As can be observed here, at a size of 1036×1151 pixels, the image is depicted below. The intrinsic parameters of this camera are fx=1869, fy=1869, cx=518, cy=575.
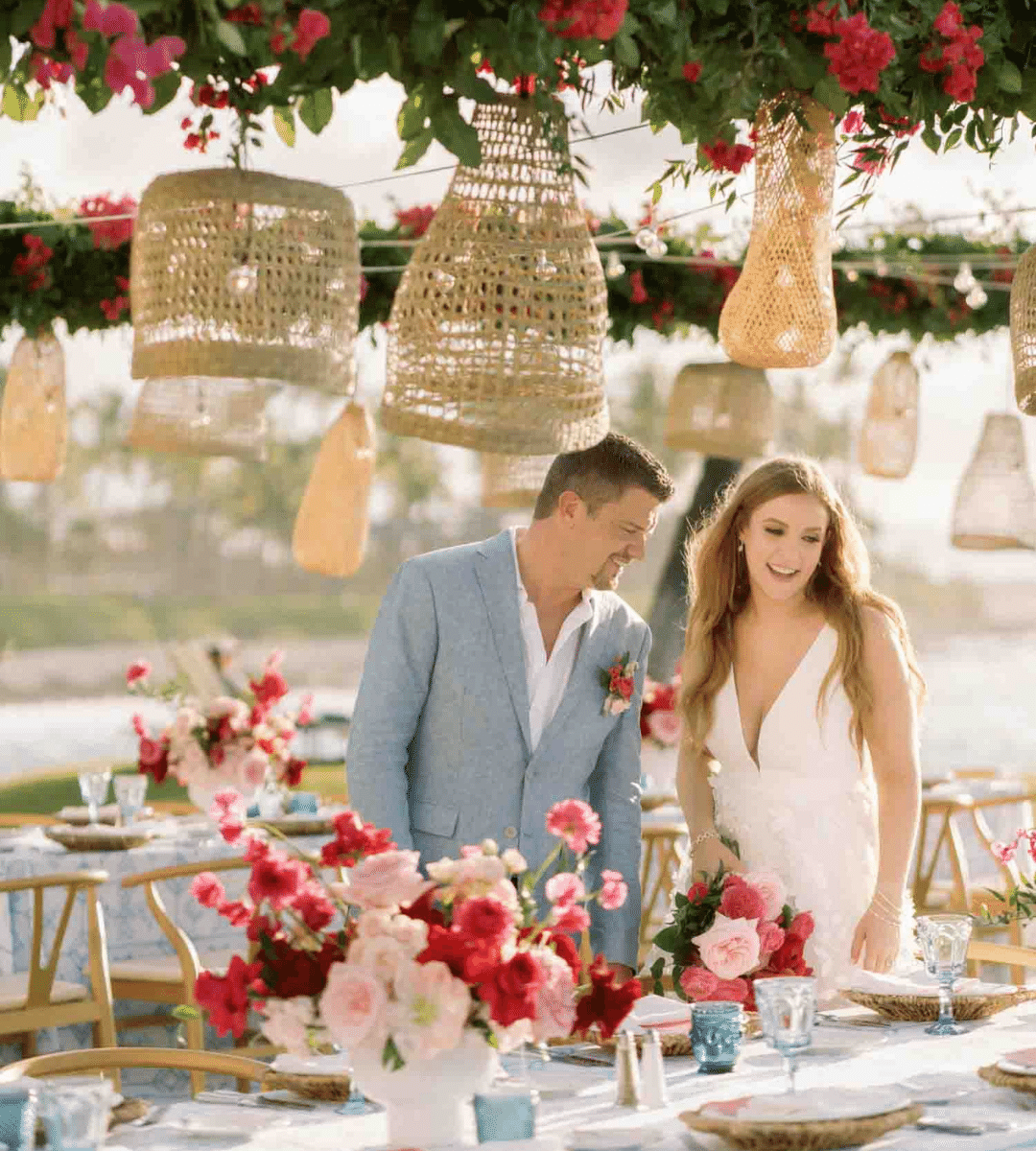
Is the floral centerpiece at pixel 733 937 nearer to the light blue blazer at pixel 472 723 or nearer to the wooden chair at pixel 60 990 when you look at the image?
the light blue blazer at pixel 472 723

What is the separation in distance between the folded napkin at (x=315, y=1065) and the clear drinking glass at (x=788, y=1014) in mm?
593

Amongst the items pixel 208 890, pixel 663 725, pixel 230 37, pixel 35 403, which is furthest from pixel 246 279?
pixel 663 725

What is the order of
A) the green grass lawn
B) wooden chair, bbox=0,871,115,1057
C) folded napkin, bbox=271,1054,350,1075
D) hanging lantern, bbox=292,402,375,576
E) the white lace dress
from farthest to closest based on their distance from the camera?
1. the green grass lawn
2. hanging lantern, bbox=292,402,375,576
3. wooden chair, bbox=0,871,115,1057
4. the white lace dress
5. folded napkin, bbox=271,1054,350,1075

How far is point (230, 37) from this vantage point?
2209mm

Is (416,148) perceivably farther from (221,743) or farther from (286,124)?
(221,743)

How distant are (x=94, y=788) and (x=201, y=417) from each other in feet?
4.31

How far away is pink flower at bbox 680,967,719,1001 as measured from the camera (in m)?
3.04

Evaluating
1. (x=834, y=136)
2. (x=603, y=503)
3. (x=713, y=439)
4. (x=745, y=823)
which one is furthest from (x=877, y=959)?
(x=713, y=439)

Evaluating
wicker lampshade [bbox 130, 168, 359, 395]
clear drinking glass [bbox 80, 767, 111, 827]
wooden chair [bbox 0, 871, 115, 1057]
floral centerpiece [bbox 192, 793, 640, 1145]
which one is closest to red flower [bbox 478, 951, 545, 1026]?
floral centerpiece [bbox 192, 793, 640, 1145]

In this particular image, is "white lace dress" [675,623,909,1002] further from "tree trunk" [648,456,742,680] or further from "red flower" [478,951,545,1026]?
"tree trunk" [648,456,742,680]

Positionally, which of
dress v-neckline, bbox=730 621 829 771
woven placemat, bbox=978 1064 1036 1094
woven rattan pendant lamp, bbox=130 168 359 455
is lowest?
woven placemat, bbox=978 1064 1036 1094

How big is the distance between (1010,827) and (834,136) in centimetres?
538

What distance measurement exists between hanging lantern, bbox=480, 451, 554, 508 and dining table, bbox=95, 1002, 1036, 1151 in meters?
4.34

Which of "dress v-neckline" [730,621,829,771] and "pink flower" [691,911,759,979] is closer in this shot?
"pink flower" [691,911,759,979]
